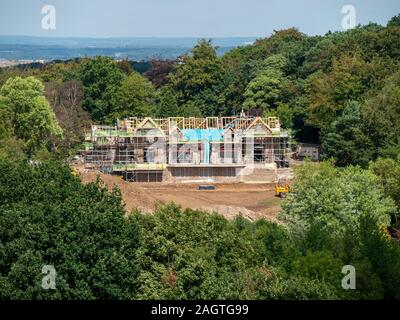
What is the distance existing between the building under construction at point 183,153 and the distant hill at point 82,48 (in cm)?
2056

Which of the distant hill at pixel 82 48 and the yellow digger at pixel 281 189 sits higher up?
the distant hill at pixel 82 48

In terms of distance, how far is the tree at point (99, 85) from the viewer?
183ft

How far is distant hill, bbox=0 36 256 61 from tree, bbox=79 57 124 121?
953 cm

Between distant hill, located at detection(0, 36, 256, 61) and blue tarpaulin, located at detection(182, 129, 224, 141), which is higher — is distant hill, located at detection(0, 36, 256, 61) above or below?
above

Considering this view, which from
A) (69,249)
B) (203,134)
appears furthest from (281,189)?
(69,249)

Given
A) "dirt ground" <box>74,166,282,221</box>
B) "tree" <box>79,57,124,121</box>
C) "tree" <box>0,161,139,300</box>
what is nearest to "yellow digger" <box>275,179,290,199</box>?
"dirt ground" <box>74,166,282,221</box>

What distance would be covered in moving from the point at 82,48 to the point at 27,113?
50.5 metres

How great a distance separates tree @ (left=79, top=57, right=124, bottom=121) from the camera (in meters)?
55.8

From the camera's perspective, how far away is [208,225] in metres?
21.6

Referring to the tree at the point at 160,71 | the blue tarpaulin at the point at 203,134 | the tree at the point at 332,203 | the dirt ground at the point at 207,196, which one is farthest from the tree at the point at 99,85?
the tree at the point at 332,203

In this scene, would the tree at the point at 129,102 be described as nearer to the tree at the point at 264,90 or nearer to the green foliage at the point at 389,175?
the tree at the point at 264,90

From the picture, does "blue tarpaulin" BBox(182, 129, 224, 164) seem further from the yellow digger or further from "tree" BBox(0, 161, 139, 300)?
"tree" BBox(0, 161, 139, 300)

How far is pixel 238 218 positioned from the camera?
2538 cm
